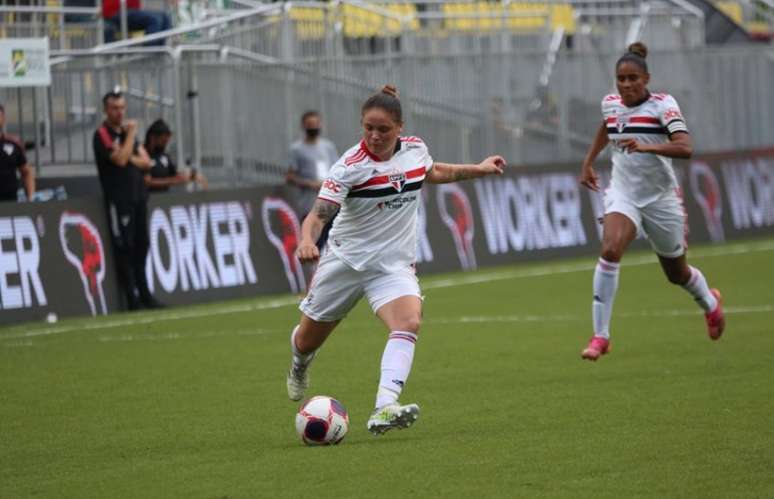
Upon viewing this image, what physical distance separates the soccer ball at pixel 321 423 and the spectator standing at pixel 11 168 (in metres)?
9.48

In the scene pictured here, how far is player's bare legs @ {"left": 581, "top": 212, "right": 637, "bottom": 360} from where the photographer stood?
13.3 m

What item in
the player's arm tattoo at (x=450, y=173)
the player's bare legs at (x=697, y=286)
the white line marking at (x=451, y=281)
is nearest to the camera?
the player's arm tattoo at (x=450, y=173)

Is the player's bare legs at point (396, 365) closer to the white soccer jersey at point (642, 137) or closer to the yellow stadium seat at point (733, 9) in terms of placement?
the white soccer jersey at point (642, 137)

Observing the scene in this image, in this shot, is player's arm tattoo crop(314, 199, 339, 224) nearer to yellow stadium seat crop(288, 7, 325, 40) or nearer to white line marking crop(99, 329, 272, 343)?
white line marking crop(99, 329, 272, 343)

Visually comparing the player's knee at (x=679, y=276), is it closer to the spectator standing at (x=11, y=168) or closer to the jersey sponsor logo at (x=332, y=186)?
the jersey sponsor logo at (x=332, y=186)

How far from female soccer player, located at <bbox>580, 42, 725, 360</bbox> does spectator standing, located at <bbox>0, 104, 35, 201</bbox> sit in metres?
7.22

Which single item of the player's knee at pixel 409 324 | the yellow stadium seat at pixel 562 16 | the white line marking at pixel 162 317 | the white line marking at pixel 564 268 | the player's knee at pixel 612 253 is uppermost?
the yellow stadium seat at pixel 562 16

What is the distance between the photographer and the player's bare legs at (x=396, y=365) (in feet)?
30.3

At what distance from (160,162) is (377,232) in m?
10.5

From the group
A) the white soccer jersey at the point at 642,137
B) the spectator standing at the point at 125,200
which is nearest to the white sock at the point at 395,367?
the white soccer jersey at the point at 642,137

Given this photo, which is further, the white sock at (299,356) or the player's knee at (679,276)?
the player's knee at (679,276)

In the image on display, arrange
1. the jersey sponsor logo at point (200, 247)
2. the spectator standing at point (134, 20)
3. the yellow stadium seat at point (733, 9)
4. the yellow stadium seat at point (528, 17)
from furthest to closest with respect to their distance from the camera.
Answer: the yellow stadium seat at point (733, 9) → the yellow stadium seat at point (528, 17) → the spectator standing at point (134, 20) → the jersey sponsor logo at point (200, 247)

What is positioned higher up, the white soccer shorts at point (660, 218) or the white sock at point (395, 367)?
the white soccer shorts at point (660, 218)

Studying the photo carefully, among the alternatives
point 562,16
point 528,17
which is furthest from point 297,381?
point 562,16
